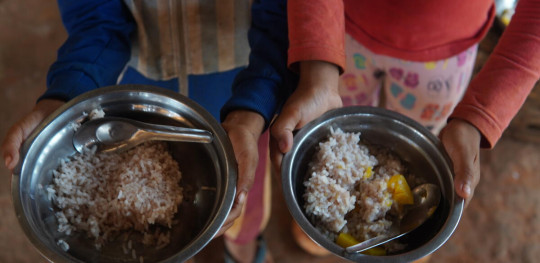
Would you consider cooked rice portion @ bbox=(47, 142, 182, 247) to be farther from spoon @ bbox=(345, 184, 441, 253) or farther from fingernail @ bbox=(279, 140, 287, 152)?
spoon @ bbox=(345, 184, 441, 253)

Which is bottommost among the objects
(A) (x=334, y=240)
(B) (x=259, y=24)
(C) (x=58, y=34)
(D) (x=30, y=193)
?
(C) (x=58, y=34)

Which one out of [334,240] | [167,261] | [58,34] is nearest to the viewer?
[167,261]

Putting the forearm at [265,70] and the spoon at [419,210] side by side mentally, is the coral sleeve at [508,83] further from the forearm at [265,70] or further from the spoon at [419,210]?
the forearm at [265,70]

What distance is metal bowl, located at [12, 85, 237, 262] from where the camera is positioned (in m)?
0.74

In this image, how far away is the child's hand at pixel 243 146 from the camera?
2.65 feet

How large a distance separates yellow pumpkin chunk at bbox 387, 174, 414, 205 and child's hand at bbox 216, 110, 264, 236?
1.00 ft

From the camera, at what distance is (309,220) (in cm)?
85

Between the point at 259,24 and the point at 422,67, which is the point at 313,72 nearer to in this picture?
the point at 259,24

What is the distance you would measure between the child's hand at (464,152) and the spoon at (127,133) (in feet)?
1.74

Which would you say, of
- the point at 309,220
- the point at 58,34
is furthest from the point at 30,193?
the point at 58,34

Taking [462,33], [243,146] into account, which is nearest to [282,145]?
[243,146]

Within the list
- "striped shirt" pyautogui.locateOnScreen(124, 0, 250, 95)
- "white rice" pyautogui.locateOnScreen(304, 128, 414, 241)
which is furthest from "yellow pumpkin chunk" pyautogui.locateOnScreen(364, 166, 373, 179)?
"striped shirt" pyautogui.locateOnScreen(124, 0, 250, 95)

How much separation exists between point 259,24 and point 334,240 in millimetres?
582

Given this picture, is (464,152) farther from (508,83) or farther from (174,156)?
(174,156)
